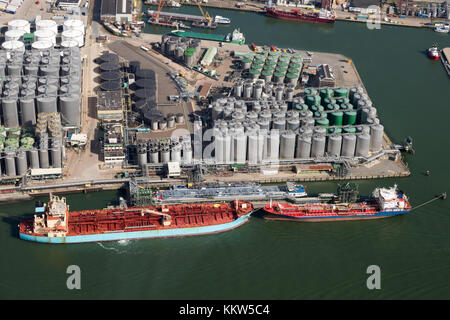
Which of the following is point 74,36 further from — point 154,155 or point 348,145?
point 348,145

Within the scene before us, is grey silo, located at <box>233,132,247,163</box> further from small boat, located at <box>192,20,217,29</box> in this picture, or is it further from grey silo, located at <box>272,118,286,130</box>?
small boat, located at <box>192,20,217,29</box>

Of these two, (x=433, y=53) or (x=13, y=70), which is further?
(x=433, y=53)

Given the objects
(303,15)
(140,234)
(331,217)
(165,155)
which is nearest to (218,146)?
(165,155)

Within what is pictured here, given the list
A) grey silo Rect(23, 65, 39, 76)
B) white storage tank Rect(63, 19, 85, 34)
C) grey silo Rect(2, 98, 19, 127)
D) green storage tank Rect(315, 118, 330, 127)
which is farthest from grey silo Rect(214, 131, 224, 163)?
white storage tank Rect(63, 19, 85, 34)

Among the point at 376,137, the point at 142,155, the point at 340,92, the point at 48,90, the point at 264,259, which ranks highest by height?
the point at 340,92

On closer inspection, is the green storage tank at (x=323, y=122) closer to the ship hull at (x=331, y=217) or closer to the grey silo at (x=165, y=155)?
the ship hull at (x=331, y=217)

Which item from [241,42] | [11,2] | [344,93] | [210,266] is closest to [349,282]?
[210,266]

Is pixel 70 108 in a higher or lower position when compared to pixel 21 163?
higher
